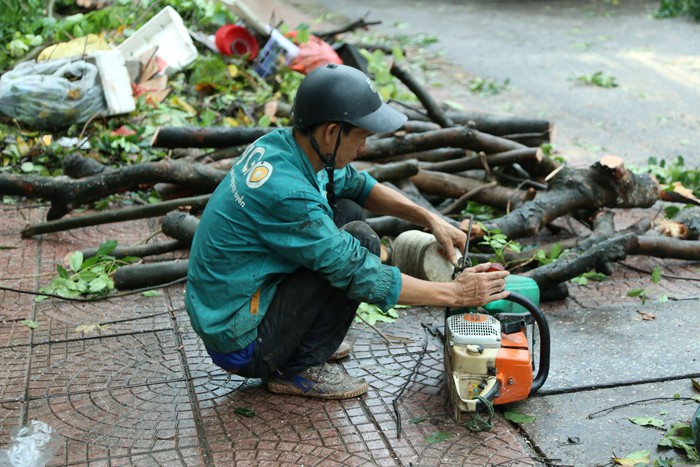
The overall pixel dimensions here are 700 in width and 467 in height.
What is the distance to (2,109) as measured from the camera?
6.89 metres

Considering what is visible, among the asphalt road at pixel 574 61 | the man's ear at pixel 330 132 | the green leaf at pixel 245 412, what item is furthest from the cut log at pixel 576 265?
the asphalt road at pixel 574 61

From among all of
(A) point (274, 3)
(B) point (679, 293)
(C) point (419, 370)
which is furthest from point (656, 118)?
(A) point (274, 3)

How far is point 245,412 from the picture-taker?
359 centimetres

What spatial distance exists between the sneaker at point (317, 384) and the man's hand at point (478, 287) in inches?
28.0

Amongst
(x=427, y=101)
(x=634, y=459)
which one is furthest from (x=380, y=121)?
(x=427, y=101)

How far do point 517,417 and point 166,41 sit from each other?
236 inches

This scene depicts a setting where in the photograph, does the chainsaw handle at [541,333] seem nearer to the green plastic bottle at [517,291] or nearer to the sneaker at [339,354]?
the green plastic bottle at [517,291]

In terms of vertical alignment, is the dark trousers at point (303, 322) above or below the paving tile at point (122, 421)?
above

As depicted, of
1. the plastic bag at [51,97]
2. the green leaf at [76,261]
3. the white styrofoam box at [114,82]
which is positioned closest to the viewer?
the green leaf at [76,261]

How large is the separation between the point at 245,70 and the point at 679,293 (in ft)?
16.9

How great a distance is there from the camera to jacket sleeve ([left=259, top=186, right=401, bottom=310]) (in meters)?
3.21

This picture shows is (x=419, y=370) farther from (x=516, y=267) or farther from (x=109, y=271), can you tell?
(x=109, y=271)

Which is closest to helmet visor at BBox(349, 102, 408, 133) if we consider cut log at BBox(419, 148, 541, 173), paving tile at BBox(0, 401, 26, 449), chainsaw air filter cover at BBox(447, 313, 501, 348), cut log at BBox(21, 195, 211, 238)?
chainsaw air filter cover at BBox(447, 313, 501, 348)

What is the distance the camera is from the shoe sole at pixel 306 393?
370 cm
